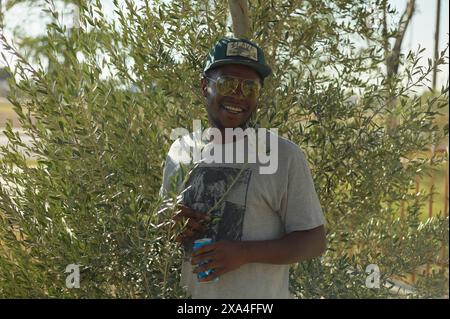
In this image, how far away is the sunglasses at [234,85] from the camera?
315 cm

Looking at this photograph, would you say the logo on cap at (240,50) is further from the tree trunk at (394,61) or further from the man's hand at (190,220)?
the tree trunk at (394,61)

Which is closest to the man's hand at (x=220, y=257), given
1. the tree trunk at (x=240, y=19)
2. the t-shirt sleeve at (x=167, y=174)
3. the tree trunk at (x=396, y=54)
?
the t-shirt sleeve at (x=167, y=174)

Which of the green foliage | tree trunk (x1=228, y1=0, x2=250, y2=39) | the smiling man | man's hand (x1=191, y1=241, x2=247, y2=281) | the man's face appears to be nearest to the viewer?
man's hand (x1=191, y1=241, x2=247, y2=281)

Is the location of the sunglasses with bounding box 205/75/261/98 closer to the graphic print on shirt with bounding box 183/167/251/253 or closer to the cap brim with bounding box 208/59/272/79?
the cap brim with bounding box 208/59/272/79

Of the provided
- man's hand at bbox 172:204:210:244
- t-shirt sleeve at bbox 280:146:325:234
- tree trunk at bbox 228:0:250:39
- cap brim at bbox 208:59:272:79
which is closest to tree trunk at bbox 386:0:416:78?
tree trunk at bbox 228:0:250:39

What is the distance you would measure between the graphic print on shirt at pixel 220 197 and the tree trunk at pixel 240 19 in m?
1.32

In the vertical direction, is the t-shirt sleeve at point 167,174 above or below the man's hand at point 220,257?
above

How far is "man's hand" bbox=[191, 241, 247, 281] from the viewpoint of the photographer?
289cm

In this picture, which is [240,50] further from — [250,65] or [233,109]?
[233,109]

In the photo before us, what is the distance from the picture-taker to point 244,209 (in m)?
3.08

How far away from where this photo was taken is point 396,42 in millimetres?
5434

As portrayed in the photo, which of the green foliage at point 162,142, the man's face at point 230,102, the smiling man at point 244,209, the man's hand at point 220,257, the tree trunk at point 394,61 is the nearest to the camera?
the man's hand at point 220,257

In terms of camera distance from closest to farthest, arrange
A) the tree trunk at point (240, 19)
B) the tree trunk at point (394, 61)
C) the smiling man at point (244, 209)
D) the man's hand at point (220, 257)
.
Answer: the man's hand at point (220, 257), the smiling man at point (244, 209), the tree trunk at point (240, 19), the tree trunk at point (394, 61)

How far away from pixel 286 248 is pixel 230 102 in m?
0.72
